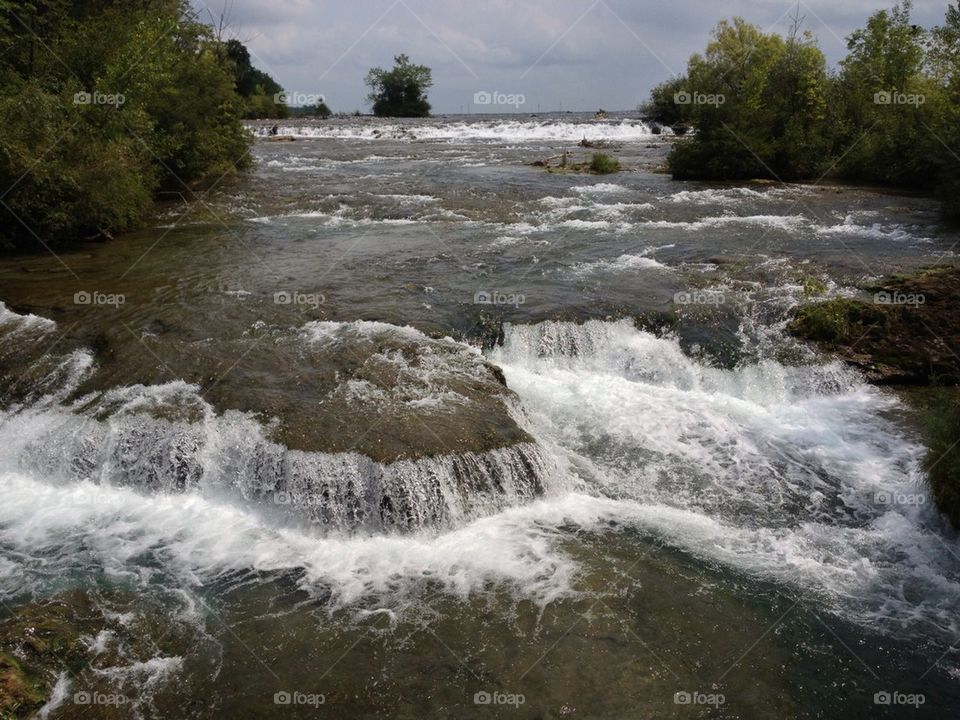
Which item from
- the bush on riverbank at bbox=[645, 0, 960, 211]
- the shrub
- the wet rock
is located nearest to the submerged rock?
the wet rock

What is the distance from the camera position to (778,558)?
7.11m

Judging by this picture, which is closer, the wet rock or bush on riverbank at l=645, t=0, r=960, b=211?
the wet rock

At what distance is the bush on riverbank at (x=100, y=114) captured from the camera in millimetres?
14484

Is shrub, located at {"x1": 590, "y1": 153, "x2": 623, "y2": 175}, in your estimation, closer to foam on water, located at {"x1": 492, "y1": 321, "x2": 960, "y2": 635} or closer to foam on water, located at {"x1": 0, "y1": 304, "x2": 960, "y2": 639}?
foam on water, located at {"x1": 492, "y1": 321, "x2": 960, "y2": 635}

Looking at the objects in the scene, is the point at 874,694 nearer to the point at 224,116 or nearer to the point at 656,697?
the point at 656,697

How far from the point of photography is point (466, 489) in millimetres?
7758

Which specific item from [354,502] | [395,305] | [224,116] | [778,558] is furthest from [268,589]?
[224,116]

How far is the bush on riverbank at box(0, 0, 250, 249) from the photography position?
14.5 m

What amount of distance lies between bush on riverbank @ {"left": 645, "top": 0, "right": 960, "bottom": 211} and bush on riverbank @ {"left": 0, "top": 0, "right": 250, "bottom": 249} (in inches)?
642

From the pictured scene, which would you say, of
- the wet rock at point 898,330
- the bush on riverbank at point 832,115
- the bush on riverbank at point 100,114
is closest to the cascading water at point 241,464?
the wet rock at point 898,330

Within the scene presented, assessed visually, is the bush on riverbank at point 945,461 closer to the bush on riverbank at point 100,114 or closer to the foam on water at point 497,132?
the bush on riverbank at point 100,114

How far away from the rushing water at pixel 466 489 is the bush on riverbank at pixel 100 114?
1.26 metres

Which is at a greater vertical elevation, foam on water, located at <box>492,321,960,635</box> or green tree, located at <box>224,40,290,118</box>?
green tree, located at <box>224,40,290,118</box>

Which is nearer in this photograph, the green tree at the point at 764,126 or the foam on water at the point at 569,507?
the foam on water at the point at 569,507
